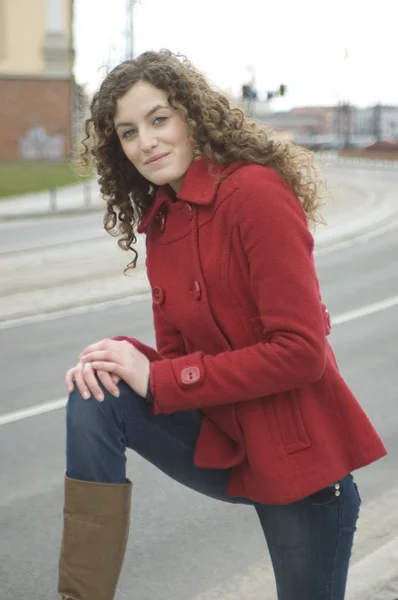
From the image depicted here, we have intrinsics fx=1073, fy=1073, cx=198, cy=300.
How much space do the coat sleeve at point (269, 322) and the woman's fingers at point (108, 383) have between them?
0.32ft

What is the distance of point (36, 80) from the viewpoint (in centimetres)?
5703

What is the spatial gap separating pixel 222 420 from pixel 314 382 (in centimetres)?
24

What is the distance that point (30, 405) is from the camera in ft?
23.3

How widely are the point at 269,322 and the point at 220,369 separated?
0.17 meters

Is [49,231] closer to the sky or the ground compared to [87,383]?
closer to the ground

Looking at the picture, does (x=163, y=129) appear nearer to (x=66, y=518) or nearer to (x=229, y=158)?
(x=229, y=158)

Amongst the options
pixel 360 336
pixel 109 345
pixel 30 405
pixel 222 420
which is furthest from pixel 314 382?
pixel 360 336

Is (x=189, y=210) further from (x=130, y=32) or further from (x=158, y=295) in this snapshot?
(x=130, y=32)

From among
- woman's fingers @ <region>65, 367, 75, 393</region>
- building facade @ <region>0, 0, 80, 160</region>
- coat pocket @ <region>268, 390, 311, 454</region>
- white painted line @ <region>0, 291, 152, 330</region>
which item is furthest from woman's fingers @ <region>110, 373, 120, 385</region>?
building facade @ <region>0, 0, 80, 160</region>

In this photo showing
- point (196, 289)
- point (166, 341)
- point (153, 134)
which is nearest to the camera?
point (196, 289)

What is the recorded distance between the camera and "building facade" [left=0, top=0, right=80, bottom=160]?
179ft

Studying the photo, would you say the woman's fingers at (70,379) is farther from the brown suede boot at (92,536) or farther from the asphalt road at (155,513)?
the asphalt road at (155,513)

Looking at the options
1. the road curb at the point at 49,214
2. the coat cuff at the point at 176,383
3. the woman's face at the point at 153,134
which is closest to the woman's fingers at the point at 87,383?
the coat cuff at the point at 176,383

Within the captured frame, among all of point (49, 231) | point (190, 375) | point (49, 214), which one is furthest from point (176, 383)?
point (49, 214)
